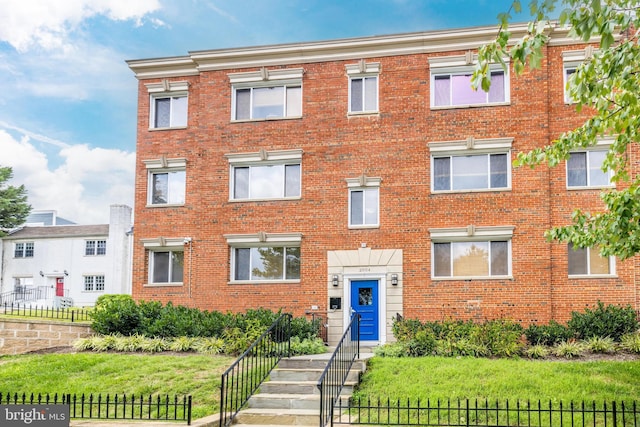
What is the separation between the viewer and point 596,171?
1875 centimetres

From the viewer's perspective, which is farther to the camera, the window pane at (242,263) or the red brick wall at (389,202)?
the window pane at (242,263)

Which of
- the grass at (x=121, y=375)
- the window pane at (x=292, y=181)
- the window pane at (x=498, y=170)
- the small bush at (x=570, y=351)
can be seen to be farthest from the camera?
the window pane at (x=292, y=181)

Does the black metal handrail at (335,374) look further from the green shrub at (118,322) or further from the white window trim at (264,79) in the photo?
the white window trim at (264,79)

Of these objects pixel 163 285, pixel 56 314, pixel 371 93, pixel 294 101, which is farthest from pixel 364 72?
pixel 56 314

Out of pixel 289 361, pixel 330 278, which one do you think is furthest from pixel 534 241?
pixel 289 361

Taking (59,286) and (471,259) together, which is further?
(59,286)

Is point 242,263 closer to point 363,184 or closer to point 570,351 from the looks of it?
point 363,184

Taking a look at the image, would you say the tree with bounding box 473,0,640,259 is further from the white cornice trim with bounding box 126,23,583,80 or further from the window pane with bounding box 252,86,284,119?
the window pane with bounding box 252,86,284,119

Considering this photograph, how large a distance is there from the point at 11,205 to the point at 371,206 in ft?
109

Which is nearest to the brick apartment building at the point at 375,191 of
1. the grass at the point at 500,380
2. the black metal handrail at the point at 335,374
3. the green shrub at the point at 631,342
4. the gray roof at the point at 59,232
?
the green shrub at the point at 631,342

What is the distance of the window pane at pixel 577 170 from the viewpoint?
18.8 m

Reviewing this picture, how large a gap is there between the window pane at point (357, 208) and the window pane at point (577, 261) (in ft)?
20.5

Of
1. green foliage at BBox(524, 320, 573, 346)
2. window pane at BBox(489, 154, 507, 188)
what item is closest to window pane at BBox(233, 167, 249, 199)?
window pane at BBox(489, 154, 507, 188)

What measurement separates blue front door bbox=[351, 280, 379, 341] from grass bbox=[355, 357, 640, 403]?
4.20 m
